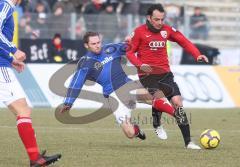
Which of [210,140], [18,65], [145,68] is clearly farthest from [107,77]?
[18,65]

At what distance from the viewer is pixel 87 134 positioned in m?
14.6

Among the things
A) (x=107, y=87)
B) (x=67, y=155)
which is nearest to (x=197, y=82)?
(x=107, y=87)

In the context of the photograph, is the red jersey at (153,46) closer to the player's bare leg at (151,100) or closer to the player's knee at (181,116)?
the player's bare leg at (151,100)

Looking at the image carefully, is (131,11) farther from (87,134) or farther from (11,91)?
(11,91)

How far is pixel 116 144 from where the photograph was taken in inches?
503

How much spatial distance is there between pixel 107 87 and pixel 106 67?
0.33 m

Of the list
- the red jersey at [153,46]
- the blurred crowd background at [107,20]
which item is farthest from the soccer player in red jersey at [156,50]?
the blurred crowd background at [107,20]

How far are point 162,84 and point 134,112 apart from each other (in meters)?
6.85

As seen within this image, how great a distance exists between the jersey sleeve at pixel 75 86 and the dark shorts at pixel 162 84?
1.41 meters

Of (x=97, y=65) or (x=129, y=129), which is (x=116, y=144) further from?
(x=97, y=65)

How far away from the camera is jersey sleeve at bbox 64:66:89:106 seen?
38.7ft

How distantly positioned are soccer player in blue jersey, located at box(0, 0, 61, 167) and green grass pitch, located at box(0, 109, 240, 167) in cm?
45

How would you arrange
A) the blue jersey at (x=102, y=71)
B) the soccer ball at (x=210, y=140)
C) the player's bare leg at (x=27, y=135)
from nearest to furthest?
the player's bare leg at (x=27, y=135), the soccer ball at (x=210, y=140), the blue jersey at (x=102, y=71)

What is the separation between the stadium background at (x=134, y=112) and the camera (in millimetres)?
10914
